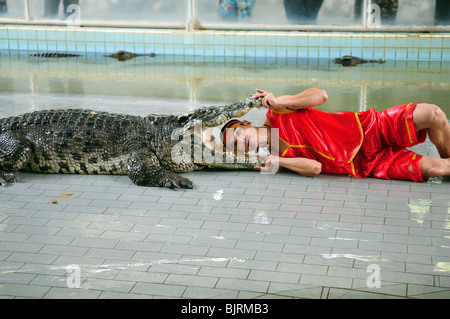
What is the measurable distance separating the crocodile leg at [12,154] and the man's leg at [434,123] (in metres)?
3.05

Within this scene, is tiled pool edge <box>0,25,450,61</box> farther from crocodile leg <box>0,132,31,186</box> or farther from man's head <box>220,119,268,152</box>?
crocodile leg <box>0,132,31,186</box>

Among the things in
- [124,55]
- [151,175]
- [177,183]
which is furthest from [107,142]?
[124,55]

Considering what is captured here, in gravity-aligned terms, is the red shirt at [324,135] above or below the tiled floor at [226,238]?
above

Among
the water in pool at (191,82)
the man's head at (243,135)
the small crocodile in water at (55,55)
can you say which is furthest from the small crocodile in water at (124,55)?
the man's head at (243,135)

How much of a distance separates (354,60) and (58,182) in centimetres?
718

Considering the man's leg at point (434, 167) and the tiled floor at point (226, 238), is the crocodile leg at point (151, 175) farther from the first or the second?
the man's leg at point (434, 167)

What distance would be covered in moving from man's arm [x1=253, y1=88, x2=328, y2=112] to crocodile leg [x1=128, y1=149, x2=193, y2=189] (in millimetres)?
890

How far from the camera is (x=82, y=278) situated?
2.86 meters

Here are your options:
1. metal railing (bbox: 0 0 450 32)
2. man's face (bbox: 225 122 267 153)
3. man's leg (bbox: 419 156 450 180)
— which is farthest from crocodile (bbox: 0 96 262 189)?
metal railing (bbox: 0 0 450 32)

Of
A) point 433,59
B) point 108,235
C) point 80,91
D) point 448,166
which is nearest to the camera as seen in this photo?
point 108,235

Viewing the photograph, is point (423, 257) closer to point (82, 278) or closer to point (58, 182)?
point (82, 278)

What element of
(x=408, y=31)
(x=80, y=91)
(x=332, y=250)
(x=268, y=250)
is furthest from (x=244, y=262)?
(x=408, y=31)

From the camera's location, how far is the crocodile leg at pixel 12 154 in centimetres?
442

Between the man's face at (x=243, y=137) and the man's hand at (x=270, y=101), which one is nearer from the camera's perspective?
the man's hand at (x=270, y=101)
